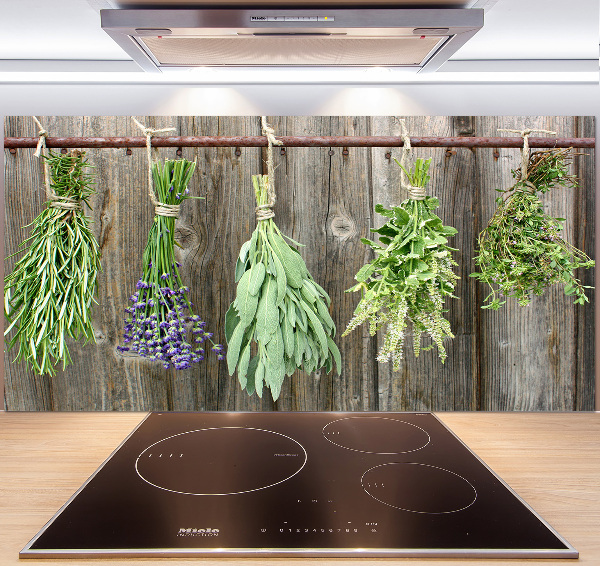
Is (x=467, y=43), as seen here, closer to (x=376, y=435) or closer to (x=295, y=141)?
(x=295, y=141)

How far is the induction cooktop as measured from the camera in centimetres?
74

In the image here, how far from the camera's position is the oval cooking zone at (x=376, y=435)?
1.09m

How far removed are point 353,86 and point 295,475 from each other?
99cm

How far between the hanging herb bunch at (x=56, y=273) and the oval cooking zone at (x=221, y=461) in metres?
0.32

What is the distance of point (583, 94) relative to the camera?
1.33 m

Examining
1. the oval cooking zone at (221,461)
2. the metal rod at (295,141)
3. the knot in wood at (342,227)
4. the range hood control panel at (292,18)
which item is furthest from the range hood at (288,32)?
the oval cooking zone at (221,461)

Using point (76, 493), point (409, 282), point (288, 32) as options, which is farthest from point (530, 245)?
point (76, 493)

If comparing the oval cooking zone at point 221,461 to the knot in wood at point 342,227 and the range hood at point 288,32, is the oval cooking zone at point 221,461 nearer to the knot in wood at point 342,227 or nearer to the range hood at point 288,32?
the knot in wood at point 342,227

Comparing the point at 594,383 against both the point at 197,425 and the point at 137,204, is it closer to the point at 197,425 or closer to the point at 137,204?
the point at 197,425

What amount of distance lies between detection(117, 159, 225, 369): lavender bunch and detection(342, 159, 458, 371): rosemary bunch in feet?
1.24

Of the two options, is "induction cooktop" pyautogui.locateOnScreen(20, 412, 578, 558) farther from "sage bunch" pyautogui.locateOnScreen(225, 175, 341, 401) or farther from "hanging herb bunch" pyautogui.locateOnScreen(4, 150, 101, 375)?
"hanging herb bunch" pyautogui.locateOnScreen(4, 150, 101, 375)

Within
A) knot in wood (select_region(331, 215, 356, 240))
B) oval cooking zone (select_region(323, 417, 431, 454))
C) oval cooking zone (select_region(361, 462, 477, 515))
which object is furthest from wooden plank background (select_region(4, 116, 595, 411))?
oval cooking zone (select_region(361, 462, 477, 515))

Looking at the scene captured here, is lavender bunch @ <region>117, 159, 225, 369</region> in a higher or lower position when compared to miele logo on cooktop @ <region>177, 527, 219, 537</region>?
higher

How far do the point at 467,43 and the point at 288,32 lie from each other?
498mm
